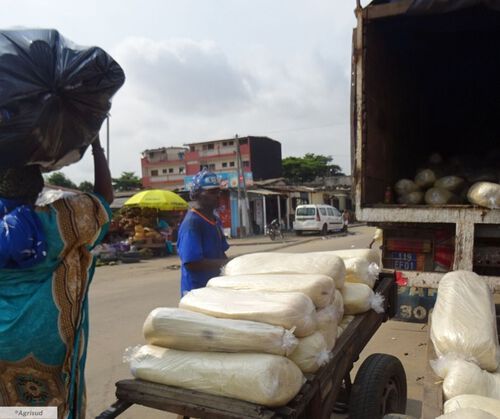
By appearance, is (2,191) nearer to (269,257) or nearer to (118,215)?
(269,257)

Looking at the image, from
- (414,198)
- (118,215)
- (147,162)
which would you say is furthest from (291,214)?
(414,198)

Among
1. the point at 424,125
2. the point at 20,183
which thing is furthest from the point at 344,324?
the point at 424,125

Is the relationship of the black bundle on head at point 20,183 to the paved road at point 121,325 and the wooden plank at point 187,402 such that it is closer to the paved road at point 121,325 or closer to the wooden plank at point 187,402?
the wooden plank at point 187,402

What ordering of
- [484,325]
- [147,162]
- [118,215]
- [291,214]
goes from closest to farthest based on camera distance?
1. [484,325]
2. [118,215]
3. [291,214]
4. [147,162]

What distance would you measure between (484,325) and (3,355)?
2204 mm

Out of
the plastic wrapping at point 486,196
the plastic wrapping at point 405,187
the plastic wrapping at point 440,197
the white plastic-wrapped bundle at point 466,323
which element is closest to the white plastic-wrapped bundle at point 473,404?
the white plastic-wrapped bundle at point 466,323

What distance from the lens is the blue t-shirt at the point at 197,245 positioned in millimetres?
2955

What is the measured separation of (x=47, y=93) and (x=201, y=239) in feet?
5.27

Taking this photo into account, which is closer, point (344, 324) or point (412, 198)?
point (344, 324)

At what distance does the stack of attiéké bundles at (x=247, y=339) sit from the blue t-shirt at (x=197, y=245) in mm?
719

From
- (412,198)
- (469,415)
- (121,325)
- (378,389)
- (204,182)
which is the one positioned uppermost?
(204,182)

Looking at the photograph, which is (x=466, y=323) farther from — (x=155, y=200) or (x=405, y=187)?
(x=155, y=200)

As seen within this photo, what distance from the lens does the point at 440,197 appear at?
454 centimetres

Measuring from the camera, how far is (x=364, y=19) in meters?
4.20
